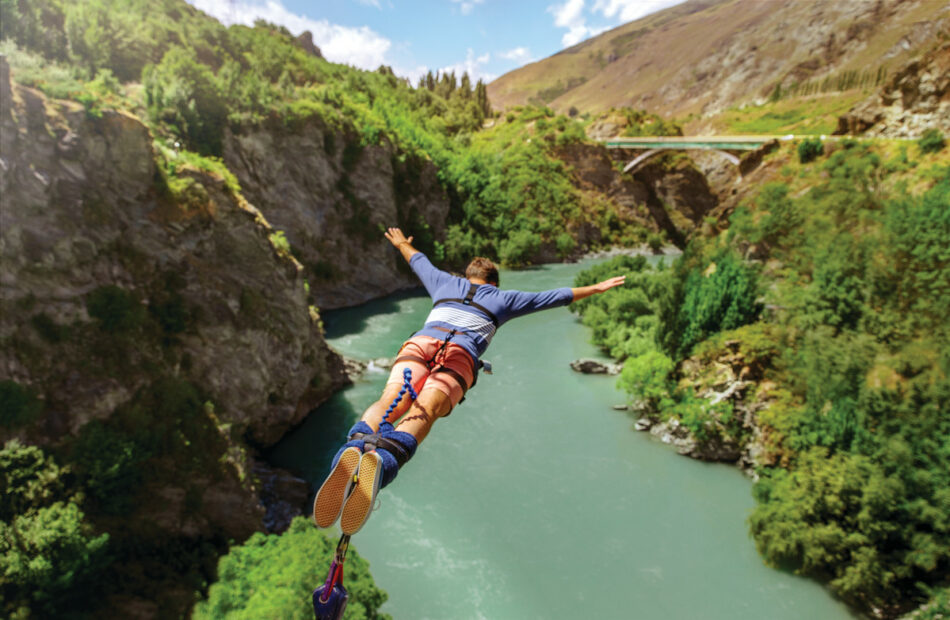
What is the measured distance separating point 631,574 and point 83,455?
1257 cm

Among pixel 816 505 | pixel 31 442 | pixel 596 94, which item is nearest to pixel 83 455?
pixel 31 442

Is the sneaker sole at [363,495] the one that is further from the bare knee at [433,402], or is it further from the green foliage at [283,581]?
the green foliage at [283,581]

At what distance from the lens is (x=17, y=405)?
9461mm

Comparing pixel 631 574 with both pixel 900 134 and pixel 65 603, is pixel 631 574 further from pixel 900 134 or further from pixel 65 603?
pixel 900 134

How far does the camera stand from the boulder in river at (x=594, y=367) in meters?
22.5

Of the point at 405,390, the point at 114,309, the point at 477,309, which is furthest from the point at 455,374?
the point at 114,309

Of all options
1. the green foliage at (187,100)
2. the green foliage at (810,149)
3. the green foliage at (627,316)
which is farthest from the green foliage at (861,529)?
the green foliage at (187,100)

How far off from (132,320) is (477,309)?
1125 cm

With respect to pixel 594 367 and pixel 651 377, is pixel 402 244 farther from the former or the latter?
pixel 594 367

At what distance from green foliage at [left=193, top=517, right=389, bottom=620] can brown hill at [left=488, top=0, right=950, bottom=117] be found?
25625 mm

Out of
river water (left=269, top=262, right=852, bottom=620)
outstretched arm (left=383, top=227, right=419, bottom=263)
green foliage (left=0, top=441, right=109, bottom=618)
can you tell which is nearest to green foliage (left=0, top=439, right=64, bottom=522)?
green foliage (left=0, top=441, right=109, bottom=618)

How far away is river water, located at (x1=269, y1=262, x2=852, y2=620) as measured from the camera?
11.3 metres

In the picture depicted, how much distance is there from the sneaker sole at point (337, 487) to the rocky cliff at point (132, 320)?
9508 millimetres

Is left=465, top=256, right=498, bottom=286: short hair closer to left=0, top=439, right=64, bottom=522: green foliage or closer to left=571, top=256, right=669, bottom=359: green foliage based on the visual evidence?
left=0, top=439, right=64, bottom=522: green foliage
